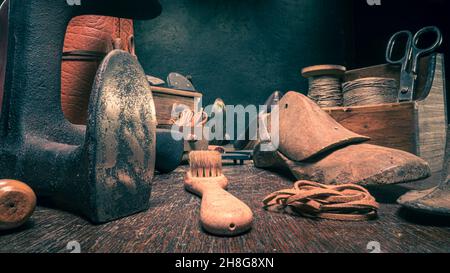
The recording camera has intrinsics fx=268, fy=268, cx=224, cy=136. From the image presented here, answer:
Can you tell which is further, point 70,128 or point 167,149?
point 167,149

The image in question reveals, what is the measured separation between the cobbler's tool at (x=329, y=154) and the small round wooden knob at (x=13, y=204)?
Answer: 885mm

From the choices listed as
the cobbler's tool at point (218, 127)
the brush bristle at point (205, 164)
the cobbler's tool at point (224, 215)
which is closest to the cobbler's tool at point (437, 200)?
the cobbler's tool at point (224, 215)

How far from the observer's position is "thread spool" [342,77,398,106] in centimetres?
145

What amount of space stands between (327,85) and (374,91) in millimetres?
396

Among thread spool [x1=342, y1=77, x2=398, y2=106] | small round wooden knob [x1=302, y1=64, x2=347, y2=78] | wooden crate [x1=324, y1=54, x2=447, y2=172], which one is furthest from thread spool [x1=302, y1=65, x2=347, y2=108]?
wooden crate [x1=324, y1=54, x2=447, y2=172]

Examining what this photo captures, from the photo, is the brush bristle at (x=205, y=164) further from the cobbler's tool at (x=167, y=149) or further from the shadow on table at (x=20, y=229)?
the shadow on table at (x=20, y=229)

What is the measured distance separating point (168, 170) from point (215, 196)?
867mm

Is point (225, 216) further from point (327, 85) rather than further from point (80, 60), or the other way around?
point (327, 85)

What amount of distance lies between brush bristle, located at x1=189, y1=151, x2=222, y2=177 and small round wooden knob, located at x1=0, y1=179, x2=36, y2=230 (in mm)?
507

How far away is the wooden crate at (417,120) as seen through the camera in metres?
1.23

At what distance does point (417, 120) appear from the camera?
1.22 meters

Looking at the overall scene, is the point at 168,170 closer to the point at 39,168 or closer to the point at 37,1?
the point at 39,168

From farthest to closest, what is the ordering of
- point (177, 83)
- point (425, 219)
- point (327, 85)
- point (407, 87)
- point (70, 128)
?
point (177, 83)
point (327, 85)
point (407, 87)
point (70, 128)
point (425, 219)

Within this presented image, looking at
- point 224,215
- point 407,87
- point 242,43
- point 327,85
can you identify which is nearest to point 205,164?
point 224,215
